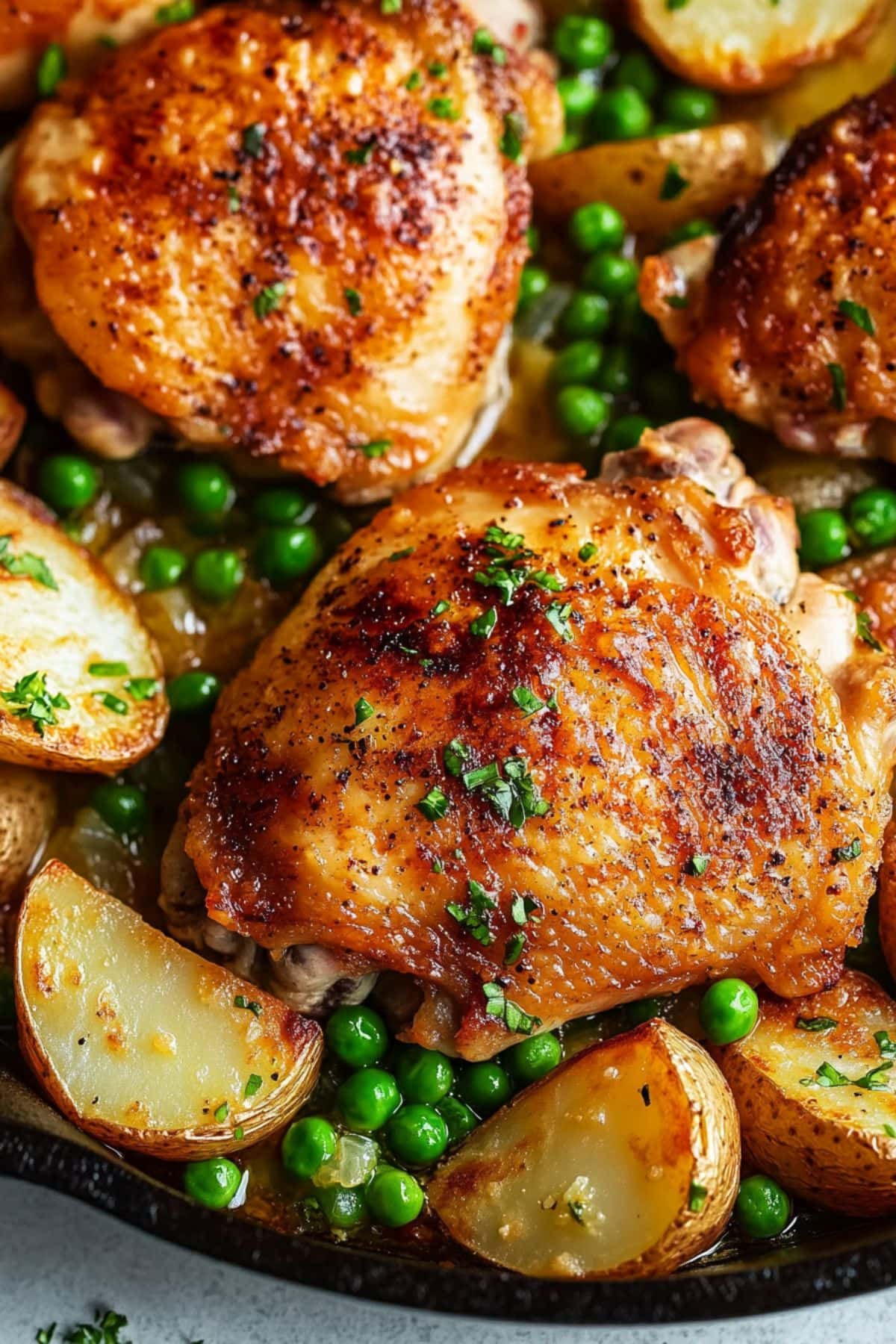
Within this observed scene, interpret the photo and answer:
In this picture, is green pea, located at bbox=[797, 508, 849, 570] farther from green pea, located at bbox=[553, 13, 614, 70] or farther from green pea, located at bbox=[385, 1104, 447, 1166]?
green pea, located at bbox=[385, 1104, 447, 1166]

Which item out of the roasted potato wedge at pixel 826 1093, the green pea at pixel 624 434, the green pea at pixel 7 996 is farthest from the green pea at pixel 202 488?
the roasted potato wedge at pixel 826 1093

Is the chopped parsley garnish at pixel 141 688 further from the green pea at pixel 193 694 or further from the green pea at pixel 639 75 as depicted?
the green pea at pixel 639 75

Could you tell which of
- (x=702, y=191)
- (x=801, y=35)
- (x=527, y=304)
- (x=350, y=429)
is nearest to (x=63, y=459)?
(x=350, y=429)

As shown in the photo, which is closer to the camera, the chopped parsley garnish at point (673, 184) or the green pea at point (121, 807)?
the green pea at point (121, 807)

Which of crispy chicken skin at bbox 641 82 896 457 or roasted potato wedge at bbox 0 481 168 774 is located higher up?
crispy chicken skin at bbox 641 82 896 457

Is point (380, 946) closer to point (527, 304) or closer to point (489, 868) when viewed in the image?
point (489, 868)

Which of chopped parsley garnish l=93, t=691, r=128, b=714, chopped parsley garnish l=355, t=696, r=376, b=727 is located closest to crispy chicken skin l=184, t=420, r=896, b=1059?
chopped parsley garnish l=355, t=696, r=376, b=727
